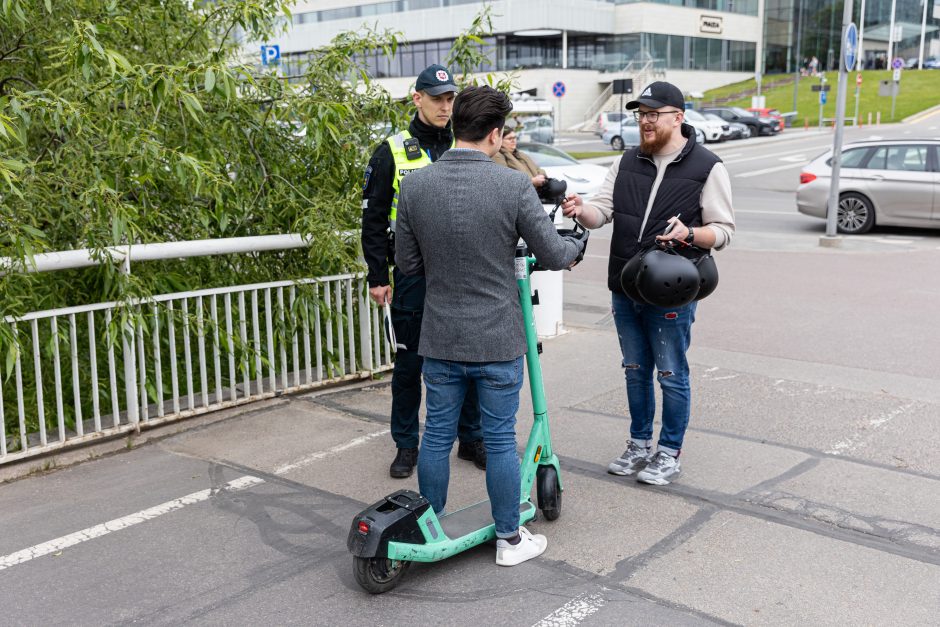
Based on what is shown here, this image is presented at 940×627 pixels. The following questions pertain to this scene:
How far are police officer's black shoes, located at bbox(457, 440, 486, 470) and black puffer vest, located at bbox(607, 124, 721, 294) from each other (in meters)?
1.11

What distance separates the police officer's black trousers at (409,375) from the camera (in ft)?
15.4

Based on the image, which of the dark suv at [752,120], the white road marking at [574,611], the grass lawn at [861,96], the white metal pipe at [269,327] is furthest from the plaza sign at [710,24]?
the white road marking at [574,611]

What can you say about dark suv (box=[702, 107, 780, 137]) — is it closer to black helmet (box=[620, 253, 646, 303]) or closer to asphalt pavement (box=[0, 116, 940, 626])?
asphalt pavement (box=[0, 116, 940, 626])

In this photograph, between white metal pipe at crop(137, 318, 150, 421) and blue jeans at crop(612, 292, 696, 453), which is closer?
blue jeans at crop(612, 292, 696, 453)

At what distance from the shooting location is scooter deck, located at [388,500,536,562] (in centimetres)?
358

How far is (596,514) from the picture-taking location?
4.34m

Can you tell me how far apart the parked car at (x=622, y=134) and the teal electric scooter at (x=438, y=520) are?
36.0 m

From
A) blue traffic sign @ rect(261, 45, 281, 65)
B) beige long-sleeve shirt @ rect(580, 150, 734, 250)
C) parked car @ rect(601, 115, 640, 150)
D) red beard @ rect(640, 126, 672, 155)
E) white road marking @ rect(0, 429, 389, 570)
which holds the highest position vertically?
blue traffic sign @ rect(261, 45, 281, 65)

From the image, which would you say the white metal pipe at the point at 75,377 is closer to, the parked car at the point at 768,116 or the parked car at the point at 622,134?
the parked car at the point at 622,134

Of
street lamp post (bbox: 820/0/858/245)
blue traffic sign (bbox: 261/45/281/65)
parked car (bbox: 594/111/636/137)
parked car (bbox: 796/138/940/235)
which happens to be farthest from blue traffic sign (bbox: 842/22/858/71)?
parked car (bbox: 594/111/636/137)

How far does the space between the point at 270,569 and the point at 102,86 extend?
305 centimetres

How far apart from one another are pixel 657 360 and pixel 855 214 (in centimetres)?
1167

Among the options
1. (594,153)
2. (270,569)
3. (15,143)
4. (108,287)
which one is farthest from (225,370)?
(594,153)

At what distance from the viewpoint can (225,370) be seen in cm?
668
